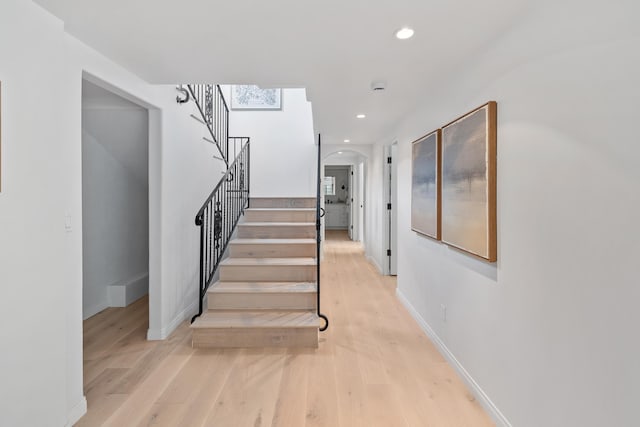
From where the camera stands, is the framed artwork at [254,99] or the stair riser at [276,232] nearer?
the stair riser at [276,232]

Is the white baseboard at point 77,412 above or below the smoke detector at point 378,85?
below

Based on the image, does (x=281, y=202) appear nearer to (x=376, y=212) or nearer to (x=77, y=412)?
(x=376, y=212)

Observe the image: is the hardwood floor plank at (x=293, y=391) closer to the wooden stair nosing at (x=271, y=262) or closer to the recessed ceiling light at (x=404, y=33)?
the wooden stair nosing at (x=271, y=262)

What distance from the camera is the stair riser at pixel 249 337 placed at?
2.83m

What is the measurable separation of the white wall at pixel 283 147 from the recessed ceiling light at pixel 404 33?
4.09 metres

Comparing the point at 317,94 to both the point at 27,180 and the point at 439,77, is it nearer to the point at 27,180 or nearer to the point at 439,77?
the point at 439,77

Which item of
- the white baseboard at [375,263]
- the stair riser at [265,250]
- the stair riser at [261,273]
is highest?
the stair riser at [265,250]

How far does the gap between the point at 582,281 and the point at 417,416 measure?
1.21 meters

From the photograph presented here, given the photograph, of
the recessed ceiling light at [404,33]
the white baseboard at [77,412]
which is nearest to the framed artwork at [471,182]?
the recessed ceiling light at [404,33]

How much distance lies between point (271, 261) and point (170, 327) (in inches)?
44.3

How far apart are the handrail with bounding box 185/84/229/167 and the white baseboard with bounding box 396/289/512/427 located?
316cm

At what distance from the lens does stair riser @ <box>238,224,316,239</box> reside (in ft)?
13.8

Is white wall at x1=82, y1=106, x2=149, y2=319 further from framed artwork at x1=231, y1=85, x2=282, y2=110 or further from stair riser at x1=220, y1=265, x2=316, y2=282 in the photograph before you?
framed artwork at x1=231, y1=85, x2=282, y2=110

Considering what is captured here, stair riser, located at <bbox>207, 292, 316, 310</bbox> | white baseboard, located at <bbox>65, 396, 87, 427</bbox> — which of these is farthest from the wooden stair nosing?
white baseboard, located at <bbox>65, 396, 87, 427</bbox>
